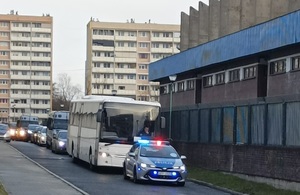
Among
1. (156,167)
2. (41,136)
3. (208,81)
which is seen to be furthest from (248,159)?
(41,136)

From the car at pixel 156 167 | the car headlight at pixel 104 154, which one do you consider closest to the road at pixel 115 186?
the car at pixel 156 167

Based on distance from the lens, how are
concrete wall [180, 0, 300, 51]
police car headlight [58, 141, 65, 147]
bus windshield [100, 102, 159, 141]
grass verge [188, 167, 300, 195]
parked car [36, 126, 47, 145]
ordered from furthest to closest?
parked car [36, 126, 47, 145]
police car headlight [58, 141, 65, 147]
concrete wall [180, 0, 300, 51]
bus windshield [100, 102, 159, 141]
grass verge [188, 167, 300, 195]

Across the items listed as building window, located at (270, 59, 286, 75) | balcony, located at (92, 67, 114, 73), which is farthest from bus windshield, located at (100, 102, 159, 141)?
balcony, located at (92, 67, 114, 73)

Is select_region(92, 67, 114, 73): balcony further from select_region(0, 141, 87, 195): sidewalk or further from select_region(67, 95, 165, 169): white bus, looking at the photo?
select_region(0, 141, 87, 195): sidewalk

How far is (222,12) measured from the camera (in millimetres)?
41125

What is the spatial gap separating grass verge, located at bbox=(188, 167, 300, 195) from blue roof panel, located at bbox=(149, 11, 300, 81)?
5821 mm

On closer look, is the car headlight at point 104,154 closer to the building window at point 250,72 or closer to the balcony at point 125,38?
the building window at point 250,72

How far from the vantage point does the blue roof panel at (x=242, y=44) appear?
2605 cm

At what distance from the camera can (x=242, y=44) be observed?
102 feet

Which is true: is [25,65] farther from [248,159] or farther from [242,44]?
[248,159]

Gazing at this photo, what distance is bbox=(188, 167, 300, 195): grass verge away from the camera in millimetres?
19984

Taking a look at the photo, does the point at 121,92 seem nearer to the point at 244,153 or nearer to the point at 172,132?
the point at 172,132

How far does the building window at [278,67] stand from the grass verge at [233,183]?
5.61 m

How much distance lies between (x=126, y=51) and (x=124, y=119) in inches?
A: 4091
